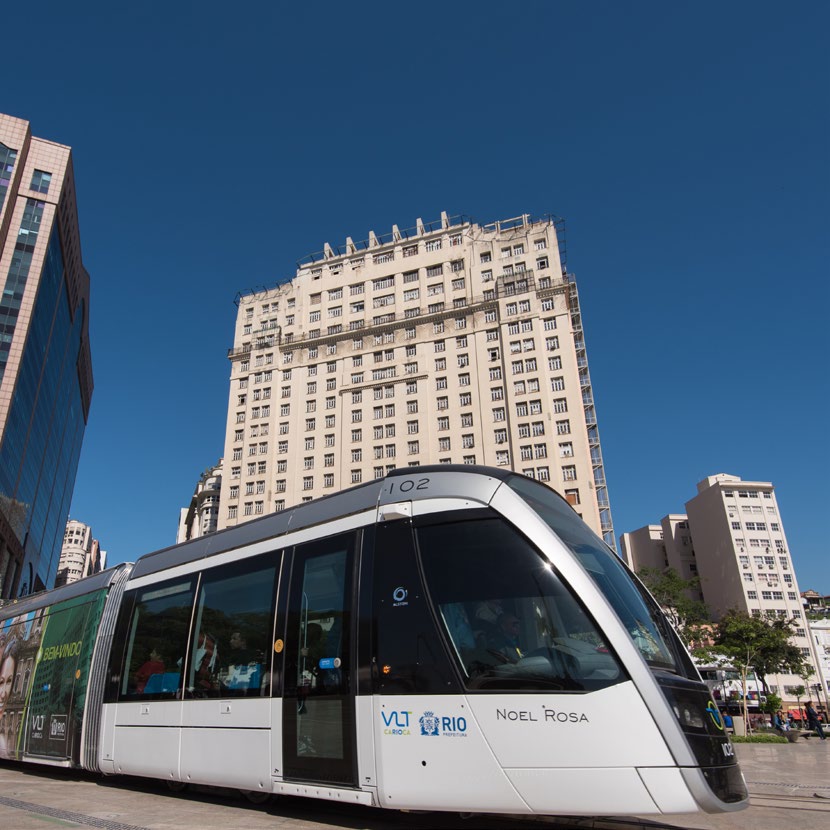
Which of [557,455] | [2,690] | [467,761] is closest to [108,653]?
[2,690]

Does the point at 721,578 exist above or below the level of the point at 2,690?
above

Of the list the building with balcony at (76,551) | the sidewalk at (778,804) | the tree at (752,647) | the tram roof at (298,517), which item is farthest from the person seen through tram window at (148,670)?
the building with balcony at (76,551)

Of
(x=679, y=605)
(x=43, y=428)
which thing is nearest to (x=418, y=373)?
(x=679, y=605)

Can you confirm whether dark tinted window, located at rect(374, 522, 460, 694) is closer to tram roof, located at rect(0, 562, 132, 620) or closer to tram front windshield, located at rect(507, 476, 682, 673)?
tram front windshield, located at rect(507, 476, 682, 673)

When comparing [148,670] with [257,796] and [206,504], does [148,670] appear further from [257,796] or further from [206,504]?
[206,504]

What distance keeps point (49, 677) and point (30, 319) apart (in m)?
58.8

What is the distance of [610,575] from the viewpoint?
5516 mm

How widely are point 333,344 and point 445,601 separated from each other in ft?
205

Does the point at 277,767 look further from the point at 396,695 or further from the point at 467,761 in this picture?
the point at 467,761

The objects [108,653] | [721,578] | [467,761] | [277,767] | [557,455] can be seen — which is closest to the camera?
[467,761]

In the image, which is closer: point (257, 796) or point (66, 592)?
point (257, 796)

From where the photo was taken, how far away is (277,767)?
6.00 m

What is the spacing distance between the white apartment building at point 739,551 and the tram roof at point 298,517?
81.3 meters

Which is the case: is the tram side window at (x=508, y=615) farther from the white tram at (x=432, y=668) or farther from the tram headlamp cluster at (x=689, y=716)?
the tram headlamp cluster at (x=689, y=716)
